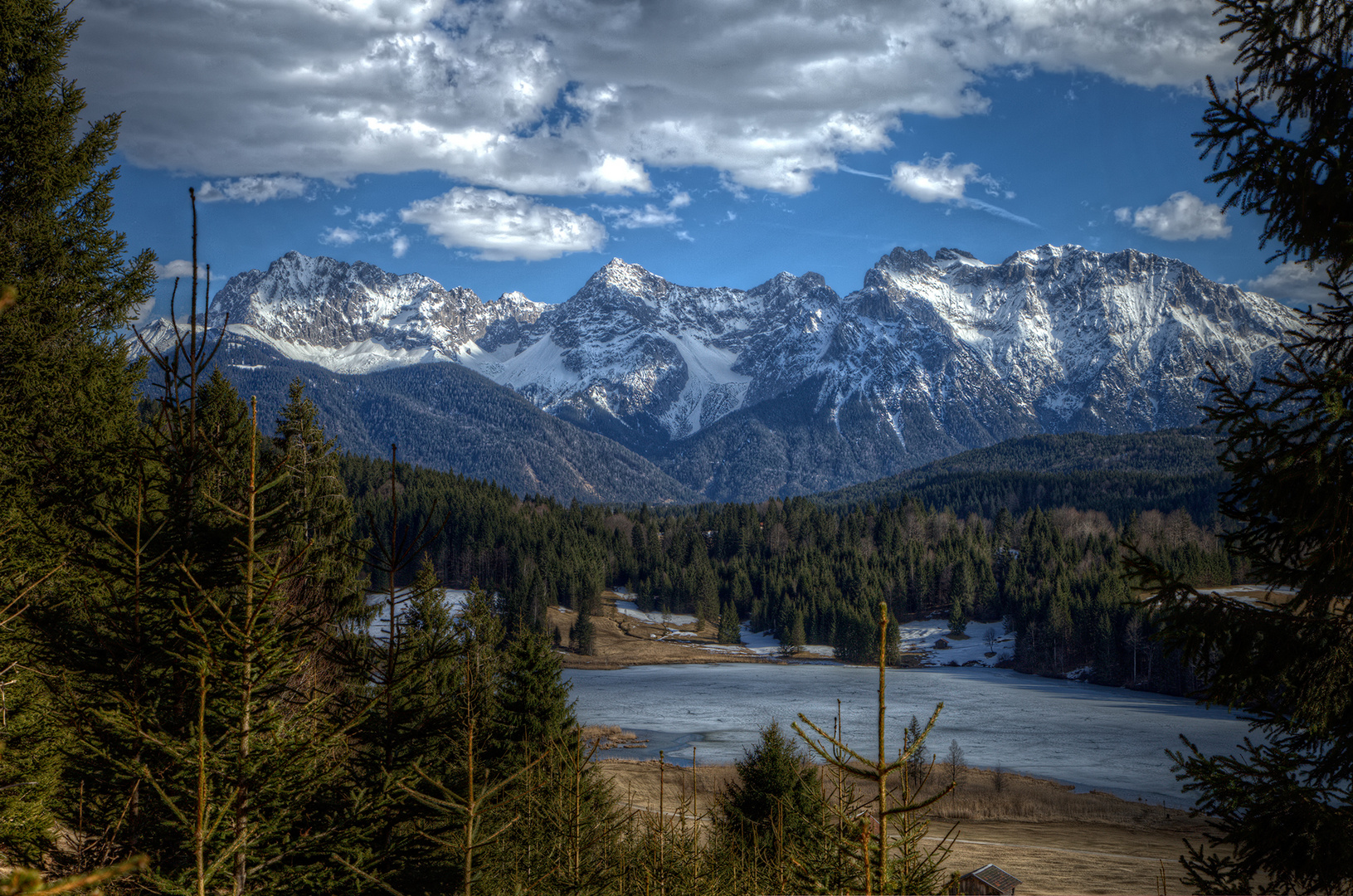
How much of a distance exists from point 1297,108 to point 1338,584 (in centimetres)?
414

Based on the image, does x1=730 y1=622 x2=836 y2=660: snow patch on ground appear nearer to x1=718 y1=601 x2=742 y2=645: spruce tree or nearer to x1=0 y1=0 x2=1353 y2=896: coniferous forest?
x1=718 y1=601 x2=742 y2=645: spruce tree

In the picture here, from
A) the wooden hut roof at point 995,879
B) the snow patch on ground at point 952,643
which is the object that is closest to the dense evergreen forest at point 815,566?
the snow patch on ground at point 952,643

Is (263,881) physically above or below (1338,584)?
below

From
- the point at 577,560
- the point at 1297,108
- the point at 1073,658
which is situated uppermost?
the point at 1297,108

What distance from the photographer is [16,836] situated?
7.86 meters

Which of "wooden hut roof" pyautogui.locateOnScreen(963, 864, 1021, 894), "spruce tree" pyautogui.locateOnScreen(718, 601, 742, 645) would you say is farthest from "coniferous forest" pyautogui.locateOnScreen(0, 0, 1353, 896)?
"spruce tree" pyautogui.locateOnScreen(718, 601, 742, 645)

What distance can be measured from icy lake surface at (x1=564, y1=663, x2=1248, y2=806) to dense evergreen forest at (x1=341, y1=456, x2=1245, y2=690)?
30.2 ft

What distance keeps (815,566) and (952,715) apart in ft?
227

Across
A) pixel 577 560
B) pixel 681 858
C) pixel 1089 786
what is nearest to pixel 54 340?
pixel 681 858

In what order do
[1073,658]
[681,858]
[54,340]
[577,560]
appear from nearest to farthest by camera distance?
1. [54,340]
2. [681,858]
3. [1073,658]
4. [577,560]

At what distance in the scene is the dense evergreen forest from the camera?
100562 mm

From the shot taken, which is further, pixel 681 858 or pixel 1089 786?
pixel 1089 786

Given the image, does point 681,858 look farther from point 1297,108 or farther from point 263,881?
point 1297,108

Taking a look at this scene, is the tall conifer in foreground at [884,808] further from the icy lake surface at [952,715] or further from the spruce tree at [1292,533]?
the icy lake surface at [952,715]
